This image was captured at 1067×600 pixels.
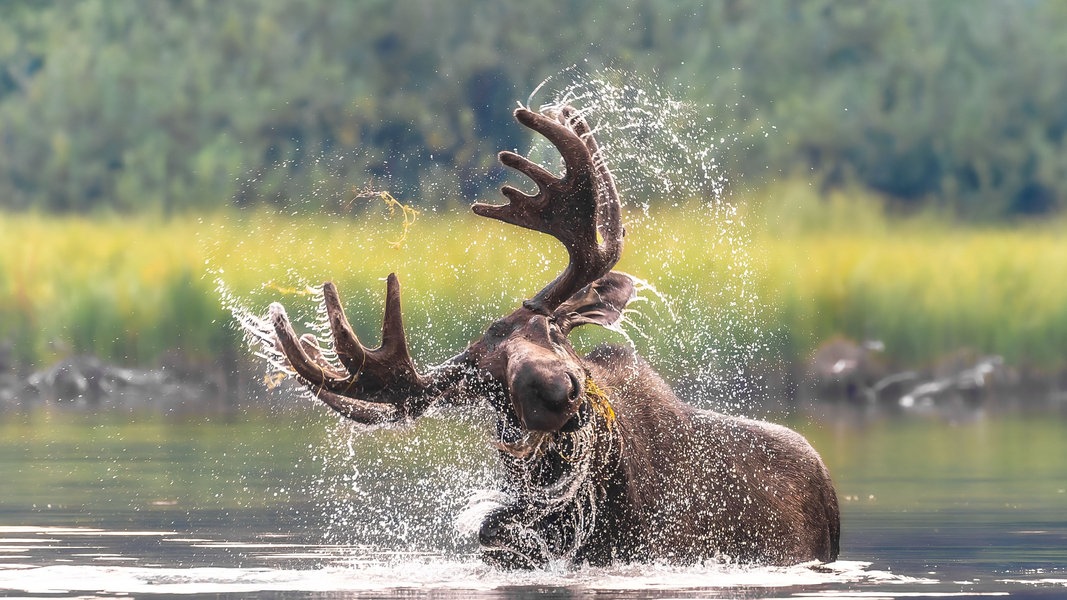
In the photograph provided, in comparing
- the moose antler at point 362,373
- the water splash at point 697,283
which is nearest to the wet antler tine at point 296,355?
the moose antler at point 362,373

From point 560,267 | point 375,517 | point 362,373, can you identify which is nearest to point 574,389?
point 362,373

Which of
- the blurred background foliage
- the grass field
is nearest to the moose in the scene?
the grass field

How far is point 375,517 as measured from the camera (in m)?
14.0

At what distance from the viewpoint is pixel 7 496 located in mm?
14922

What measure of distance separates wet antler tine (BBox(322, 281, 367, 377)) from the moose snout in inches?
45.0

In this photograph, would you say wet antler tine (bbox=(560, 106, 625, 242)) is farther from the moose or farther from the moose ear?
the moose ear

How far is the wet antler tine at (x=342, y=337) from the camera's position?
10.2 meters

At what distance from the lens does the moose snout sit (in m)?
9.26

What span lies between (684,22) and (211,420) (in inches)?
743

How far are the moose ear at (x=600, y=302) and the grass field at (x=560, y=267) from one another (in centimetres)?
1194

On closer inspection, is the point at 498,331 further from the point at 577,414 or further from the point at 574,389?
the point at 574,389

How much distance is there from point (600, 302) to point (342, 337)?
1529 millimetres

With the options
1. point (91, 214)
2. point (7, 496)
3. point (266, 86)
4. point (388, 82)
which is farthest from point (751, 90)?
point (7, 496)

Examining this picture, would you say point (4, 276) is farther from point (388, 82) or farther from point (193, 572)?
point (193, 572)
